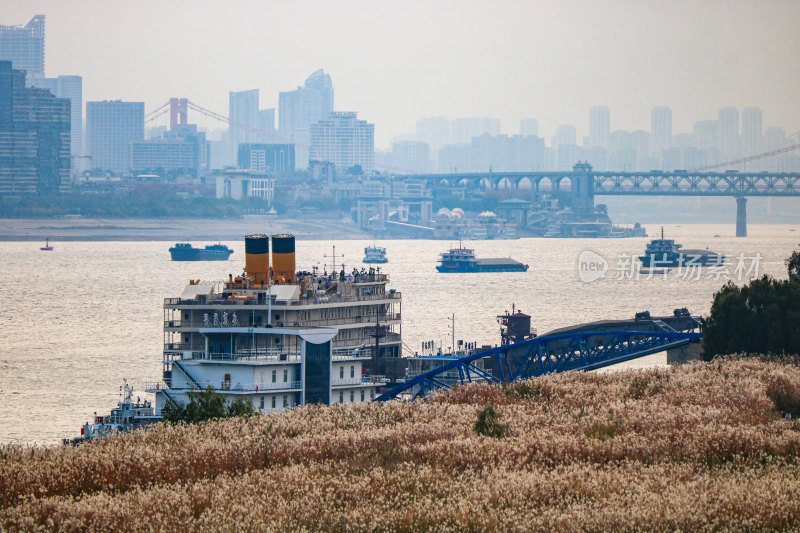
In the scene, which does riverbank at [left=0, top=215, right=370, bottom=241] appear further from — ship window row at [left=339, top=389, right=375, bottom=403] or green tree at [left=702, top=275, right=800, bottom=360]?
green tree at [left=702, top=275, right=800, bottom=360]

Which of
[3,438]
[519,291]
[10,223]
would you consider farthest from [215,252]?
[3,438]

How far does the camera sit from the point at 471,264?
12650 centimetres

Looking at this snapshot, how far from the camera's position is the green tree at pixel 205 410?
958 inches

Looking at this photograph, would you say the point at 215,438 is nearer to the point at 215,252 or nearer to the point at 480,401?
the point at 480,401

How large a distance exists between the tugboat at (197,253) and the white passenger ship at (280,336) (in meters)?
101

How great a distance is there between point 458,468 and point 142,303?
2344 inches

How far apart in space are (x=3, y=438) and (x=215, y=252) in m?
107

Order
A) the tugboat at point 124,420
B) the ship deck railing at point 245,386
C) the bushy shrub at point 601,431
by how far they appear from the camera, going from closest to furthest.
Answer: the bushy shrub at point 601,431, the tugboat at point 124,420, the ship deck railing at point 245,386

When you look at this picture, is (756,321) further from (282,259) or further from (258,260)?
(258,260)

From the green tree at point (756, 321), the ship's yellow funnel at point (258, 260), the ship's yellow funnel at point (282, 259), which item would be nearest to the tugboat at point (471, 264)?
the ship's yellow funnel at point (282, 259)

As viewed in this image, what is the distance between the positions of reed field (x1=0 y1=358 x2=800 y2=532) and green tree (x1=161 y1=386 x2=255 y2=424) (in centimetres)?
179

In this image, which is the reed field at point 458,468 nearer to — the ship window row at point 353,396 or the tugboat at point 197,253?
the ship window row at point 353,396

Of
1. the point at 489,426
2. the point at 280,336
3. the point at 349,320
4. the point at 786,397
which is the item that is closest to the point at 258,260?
the point at 349,320

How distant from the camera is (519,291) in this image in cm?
9338
